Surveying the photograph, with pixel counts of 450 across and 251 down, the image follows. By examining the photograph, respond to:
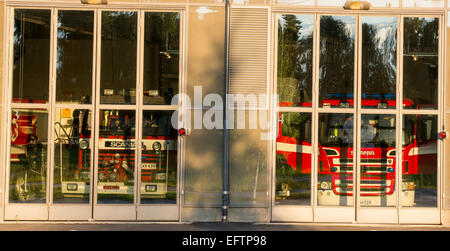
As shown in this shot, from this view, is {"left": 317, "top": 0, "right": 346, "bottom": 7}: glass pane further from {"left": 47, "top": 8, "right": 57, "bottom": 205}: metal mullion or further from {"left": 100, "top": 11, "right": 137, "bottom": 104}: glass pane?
{"left": 47, "top": 8, "right": 57, "bottom": 205}: metal mullion

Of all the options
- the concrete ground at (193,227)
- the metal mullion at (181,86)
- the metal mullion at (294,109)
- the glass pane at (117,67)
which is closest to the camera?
the concrete ground at (193,227)

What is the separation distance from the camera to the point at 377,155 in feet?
47.1

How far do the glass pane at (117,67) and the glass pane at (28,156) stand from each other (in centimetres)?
128

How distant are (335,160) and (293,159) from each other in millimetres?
805

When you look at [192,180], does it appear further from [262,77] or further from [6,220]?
[6,220]

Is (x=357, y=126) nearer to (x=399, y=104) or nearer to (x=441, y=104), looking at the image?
(x=399, y=104)

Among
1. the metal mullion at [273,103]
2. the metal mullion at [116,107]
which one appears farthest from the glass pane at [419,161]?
the metal mullion at [116,107]

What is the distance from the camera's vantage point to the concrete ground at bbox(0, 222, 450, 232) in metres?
13.5

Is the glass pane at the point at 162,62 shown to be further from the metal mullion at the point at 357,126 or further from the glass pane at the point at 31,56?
the metal mullion at the point at 357,126

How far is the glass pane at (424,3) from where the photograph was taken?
14258 mm
